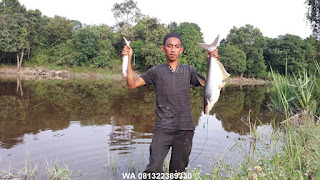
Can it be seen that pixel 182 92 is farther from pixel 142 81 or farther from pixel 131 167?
pixel 131 167

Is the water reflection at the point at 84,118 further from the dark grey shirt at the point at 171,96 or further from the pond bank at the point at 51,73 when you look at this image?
the pond bank at the point at 51,73

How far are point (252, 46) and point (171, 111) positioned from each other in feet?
146

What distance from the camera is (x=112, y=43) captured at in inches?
1547

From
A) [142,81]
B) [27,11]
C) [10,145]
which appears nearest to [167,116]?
[142,81]

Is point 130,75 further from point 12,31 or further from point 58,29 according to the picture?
point 58,29

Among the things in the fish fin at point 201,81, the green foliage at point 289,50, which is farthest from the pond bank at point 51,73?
the fish fin at point 201,81

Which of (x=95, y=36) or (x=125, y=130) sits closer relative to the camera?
(x=125, y=130)

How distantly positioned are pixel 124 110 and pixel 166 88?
8038 millimetres

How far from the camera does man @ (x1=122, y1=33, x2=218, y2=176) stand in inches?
119

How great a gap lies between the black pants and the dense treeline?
104 feet

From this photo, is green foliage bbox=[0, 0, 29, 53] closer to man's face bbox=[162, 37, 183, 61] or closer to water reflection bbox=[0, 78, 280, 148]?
water reflection bbox=[0, 78, 280, 148]

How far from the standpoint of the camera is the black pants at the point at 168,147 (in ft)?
9.77

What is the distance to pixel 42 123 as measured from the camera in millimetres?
8000

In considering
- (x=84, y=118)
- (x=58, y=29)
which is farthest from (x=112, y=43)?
(x=84, y=118)
